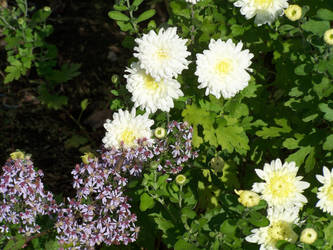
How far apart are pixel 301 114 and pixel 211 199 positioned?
1.02 meters

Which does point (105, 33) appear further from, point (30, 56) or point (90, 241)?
point (90, 241)

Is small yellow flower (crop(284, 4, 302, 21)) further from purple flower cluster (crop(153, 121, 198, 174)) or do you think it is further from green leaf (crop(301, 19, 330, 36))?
purple flower cluster (crop(153, 121, 198, 174))

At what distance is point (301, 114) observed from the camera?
3193 mm

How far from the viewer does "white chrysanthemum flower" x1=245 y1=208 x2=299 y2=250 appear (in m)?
2.41

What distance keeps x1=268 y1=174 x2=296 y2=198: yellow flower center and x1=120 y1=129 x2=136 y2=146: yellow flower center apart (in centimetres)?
90

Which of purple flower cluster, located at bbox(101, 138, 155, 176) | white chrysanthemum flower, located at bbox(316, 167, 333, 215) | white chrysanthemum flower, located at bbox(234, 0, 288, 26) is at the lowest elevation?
white chrysanthemum flower, located at bbox(316, 167, 333, 215)

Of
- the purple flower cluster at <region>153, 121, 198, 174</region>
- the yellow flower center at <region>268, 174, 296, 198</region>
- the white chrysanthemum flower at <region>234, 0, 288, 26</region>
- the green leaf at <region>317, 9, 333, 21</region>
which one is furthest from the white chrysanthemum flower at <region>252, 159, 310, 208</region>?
the white chrysanthemum flower at <region>234, 0, 288, 26</region>

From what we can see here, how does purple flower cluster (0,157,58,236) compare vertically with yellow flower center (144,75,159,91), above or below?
below

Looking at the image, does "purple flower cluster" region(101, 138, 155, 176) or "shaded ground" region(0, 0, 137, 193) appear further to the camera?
"shaded ground" region(0, 0, 137, 193)

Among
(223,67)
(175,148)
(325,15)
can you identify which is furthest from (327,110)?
(175,148)

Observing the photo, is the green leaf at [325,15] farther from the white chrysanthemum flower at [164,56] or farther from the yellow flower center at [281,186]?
the yellow flower center at [281,186]

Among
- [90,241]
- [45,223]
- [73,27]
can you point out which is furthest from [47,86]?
[90,241]

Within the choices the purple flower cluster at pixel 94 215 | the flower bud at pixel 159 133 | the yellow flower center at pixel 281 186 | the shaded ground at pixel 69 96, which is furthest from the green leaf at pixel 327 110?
the shaded ground at pixel 69 96

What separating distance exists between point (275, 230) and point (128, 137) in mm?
1068
